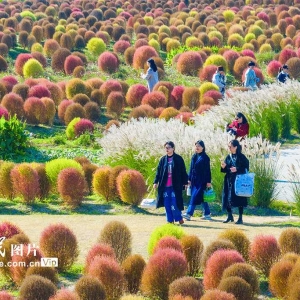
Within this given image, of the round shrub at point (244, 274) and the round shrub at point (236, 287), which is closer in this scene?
the round shrub at point (236, 287)

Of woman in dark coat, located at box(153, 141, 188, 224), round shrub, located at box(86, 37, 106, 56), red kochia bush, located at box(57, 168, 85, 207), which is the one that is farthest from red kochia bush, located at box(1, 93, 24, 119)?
round shrub, located at box(86, 37, 106, 56)

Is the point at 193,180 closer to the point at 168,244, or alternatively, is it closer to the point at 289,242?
the point at 289,242

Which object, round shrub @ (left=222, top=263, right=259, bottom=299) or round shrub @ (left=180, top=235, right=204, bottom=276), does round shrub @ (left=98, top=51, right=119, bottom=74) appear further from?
round shrub @ (left=222, top=263, right=259, bottom=299)

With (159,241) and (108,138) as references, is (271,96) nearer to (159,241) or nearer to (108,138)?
(108,138)

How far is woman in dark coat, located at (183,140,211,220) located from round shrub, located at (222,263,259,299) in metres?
4.47

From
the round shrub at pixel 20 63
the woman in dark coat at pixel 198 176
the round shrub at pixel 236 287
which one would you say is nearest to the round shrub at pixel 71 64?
the round shrub at pixel 20 63

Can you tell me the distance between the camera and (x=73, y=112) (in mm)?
24453

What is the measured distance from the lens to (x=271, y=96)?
71.6 feet

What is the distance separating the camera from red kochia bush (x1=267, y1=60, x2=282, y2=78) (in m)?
32.9

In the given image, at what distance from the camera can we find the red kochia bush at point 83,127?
908 inches

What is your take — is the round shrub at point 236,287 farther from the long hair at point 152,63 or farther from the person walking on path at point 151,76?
the person walking on path at point 151,76

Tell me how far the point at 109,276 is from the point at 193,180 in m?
4.80

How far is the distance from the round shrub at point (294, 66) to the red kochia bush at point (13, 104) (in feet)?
39.4

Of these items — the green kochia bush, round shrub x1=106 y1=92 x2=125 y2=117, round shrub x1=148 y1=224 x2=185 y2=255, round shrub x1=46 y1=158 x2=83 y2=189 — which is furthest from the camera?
round shrub x1=106 y1=92 x2=125 y2=117
